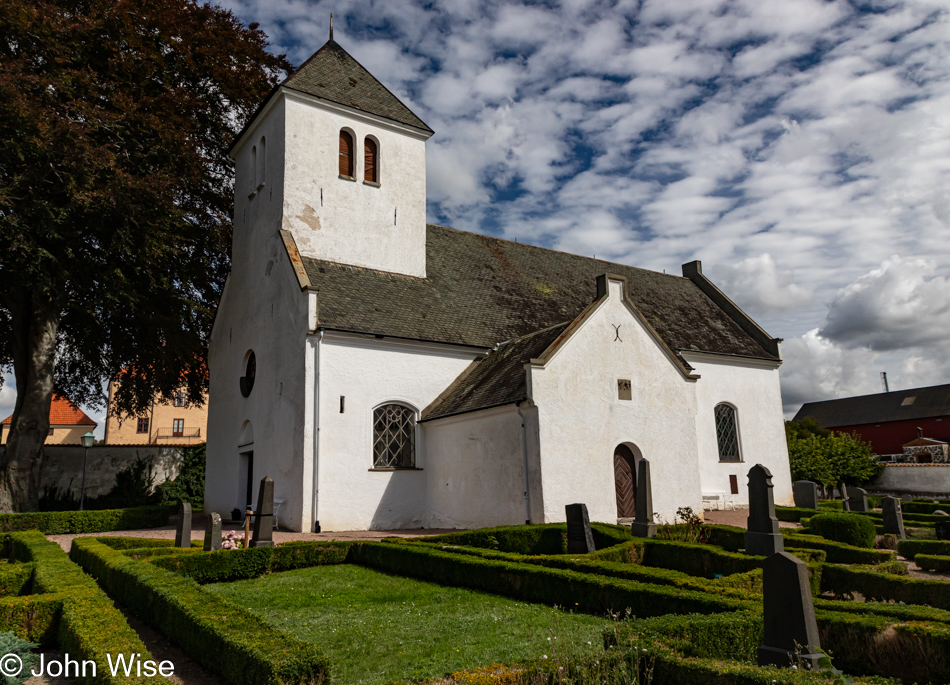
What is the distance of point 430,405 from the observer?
18.6 meters

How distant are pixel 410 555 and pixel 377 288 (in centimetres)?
1040

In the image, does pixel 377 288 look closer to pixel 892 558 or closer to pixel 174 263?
pixel 174 263

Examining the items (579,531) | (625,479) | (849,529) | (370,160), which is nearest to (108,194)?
(370,160)

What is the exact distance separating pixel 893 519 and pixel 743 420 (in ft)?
28.3

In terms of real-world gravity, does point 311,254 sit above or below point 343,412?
above

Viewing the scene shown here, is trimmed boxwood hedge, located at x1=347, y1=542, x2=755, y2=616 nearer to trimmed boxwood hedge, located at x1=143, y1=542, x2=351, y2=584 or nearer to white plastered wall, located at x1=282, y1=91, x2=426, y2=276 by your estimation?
trimmed boxwood hedge, located at x1=143, y1=542, x2=351, y2=584

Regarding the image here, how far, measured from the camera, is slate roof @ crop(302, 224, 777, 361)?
18672 millimetres

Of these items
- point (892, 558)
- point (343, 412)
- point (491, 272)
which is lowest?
point (892, 558)

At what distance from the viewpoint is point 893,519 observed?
15.0 meters

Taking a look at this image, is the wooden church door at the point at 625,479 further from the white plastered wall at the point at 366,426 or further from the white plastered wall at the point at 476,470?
the white plastered wall at the point at 366,426

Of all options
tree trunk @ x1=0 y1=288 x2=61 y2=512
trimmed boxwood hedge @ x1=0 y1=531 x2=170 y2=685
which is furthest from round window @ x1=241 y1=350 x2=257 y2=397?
trimmed boxwood hedge @ x1=0 y1=531 x2=170 y2=685

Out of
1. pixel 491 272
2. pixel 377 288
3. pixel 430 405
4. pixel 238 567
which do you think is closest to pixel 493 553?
pixel 238 567

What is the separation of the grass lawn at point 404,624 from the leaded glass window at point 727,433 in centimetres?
1597

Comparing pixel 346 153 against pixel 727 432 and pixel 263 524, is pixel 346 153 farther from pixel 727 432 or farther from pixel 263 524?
pixel 727 432
